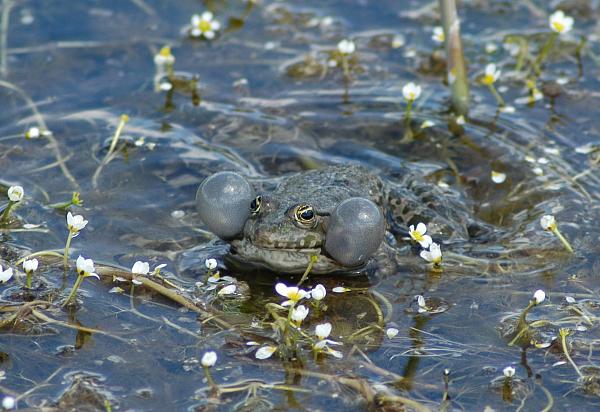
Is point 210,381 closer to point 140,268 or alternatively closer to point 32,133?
point 140,268

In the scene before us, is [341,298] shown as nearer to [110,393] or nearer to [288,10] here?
[110,393]

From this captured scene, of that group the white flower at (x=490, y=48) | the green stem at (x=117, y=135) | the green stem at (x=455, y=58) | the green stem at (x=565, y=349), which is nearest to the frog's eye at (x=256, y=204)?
the green stem at (x=117, y=135)

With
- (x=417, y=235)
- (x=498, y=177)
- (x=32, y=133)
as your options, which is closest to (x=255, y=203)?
(x=417, y=235)

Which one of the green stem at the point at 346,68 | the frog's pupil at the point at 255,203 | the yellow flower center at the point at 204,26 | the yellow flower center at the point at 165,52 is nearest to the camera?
the frog's pupil at the point at 255,203

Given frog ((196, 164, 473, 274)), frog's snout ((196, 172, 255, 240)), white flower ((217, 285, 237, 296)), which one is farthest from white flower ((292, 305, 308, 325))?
frog's snout ((196, 172, 255, 240))

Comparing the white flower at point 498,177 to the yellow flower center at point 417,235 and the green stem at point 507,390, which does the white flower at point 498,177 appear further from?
the green stem at point 507,390

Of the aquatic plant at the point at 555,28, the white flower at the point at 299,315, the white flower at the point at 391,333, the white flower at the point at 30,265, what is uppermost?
the aquatic plant at the point at 555,28
